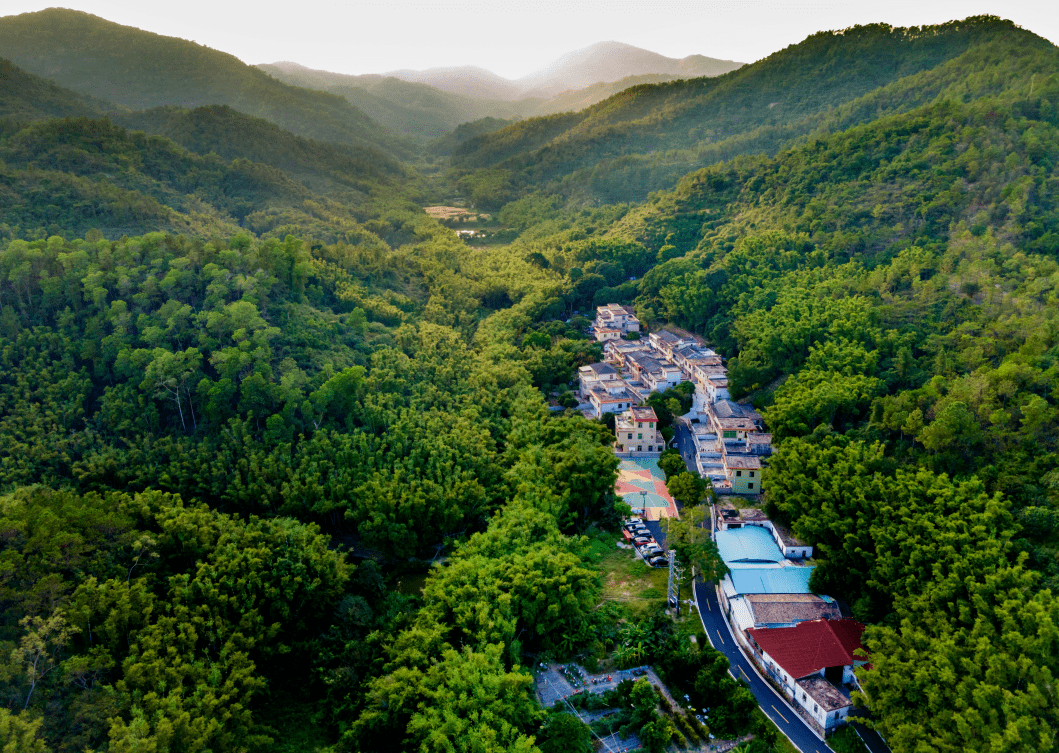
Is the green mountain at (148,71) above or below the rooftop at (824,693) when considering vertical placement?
above

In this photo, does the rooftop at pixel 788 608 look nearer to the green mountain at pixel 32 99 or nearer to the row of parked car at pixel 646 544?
the row of parked car at pixel 646 544

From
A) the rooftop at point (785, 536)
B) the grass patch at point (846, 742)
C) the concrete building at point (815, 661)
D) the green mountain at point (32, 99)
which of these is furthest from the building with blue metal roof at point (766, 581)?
the green mountain at point (32, 99)

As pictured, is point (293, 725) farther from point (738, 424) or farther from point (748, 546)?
point (738, 424)

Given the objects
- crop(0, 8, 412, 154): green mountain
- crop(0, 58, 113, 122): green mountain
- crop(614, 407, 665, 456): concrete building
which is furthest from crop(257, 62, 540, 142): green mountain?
crop(614, 407, 665, 456): concrete building

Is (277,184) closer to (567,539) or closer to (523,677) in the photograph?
(567,539)

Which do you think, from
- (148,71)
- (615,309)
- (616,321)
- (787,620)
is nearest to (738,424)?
Result: (787,620)

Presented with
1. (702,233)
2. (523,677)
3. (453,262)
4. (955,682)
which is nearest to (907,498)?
(955,682)
